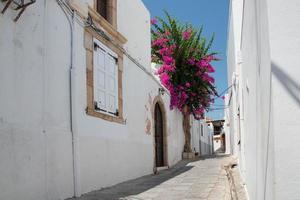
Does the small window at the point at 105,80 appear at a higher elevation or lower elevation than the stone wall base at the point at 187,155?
higher

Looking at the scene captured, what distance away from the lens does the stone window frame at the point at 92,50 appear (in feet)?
29.6

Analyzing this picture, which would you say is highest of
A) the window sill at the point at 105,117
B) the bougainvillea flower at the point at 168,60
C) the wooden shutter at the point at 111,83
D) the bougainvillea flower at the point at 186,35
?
the bougainvillea flower at the point at 186,35

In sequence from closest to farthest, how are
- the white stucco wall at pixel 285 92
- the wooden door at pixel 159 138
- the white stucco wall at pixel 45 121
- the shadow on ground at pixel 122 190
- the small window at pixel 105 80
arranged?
the white stucco wall at pixel 285 92 → the white stucco wall at pixel 45 121 → the shadow on ground at pixel 122 190 → the small window at pixel 105 80 → the wooden door at pixel 159 138

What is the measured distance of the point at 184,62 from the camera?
19844 mm

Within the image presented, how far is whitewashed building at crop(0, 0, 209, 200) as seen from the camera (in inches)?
242

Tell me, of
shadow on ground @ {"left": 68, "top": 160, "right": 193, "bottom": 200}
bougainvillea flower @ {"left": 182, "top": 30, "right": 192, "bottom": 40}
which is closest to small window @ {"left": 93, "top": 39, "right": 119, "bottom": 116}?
shadow on ground @ {"left": 68, "top": 160, "right": 193, "bottom": 200}

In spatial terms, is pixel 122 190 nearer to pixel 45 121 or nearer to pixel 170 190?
pixel 170 190

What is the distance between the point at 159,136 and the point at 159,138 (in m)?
0.09

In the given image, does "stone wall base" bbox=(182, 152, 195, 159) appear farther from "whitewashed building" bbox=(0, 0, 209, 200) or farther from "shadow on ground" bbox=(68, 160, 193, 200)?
"shadow on ground" bbox=(68, 160, 193, 200)

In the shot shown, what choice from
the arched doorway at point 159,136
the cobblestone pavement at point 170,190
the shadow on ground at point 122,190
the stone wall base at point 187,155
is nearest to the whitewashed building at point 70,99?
the shadow on ground at point 122,190

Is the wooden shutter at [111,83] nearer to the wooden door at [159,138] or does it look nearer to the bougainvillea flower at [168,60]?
the wooden door at [159,138]

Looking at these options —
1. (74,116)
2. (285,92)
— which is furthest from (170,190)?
(285,92)

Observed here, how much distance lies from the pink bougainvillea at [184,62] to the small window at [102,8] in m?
8.21

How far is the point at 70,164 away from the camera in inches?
307
